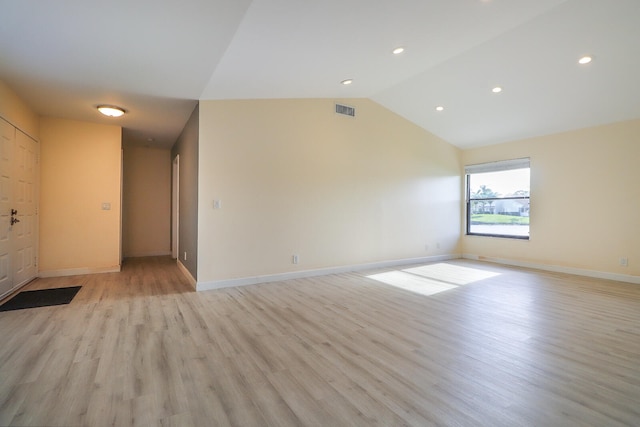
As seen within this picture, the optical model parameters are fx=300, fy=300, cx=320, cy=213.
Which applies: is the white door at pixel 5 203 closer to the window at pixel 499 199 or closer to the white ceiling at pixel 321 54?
the white ceiling at pixel 321 54

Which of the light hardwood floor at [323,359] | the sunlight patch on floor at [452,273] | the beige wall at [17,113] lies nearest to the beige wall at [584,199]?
the sunlight patch on floor at [452,273]

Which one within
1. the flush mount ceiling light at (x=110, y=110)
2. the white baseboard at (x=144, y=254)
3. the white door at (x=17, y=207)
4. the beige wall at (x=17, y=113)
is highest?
the flush mount ceiling light at (x=110, y=110)

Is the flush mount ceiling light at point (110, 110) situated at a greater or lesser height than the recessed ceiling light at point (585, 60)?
lesser

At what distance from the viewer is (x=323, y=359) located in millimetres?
2293

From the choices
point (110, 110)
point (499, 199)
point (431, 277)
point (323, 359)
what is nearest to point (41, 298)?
point (110, 110)

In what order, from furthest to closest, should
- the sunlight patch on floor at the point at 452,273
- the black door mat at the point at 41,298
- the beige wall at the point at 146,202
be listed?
the beige wall at the point at 146,202 → the sunlight patch on floor at the point at 452,273 → the black door mat at the point at 41,298

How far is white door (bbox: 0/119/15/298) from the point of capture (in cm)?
362

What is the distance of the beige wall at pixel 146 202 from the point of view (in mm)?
7102

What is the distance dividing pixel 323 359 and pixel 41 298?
12.5 ft

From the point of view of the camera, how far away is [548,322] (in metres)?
3.06

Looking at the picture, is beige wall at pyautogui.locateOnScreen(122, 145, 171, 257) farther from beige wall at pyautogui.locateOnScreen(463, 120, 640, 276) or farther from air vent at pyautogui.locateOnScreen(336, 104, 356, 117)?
beige wall at pyautogui.locateOnScreen(463, 120, 640, 276)

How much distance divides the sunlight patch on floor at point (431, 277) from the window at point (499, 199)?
4.90 ft

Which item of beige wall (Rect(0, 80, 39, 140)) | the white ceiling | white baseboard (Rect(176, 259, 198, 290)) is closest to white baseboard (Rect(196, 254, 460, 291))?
white baseboard (Rect(176, 259, 198, 290))

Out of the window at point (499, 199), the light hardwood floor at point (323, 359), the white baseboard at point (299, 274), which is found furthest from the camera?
the window at point (499, 199)
